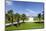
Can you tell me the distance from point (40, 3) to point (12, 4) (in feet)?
1.79

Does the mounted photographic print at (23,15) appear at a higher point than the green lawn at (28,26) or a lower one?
higher

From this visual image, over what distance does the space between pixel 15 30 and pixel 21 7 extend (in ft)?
1.47

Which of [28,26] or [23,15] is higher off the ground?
[23,15]

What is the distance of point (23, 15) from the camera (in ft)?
5.74

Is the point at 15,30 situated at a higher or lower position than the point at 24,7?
lower

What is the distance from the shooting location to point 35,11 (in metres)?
1.78

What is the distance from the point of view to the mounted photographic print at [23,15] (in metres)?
1.71

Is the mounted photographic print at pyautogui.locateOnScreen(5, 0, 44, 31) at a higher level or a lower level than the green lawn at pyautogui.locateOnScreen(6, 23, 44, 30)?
higher

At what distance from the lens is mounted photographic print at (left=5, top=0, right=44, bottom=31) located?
5.60 feet
